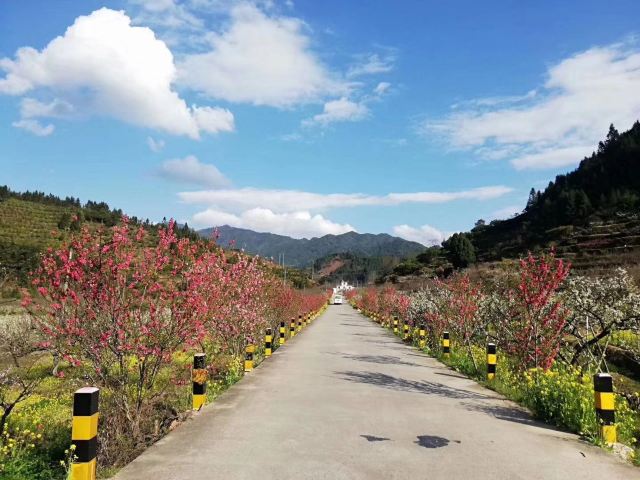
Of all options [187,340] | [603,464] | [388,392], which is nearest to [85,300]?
[187,340]

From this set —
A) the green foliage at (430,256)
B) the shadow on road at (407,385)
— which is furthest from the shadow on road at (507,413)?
the green foliage at (430,256)

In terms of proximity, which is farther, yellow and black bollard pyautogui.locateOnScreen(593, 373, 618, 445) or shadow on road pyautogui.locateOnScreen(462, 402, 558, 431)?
shadow on road pyautogui.locateOnScreen(462, 402, 558, 431)

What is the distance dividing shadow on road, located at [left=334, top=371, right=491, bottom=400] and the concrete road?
3 centimetres

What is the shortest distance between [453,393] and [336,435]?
150 inches

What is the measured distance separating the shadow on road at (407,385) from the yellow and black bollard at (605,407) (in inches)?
111

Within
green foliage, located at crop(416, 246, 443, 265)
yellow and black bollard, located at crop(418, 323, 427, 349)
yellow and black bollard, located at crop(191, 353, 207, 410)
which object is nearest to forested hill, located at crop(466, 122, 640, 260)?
green foliage, located at crop(416, 246, 443, 265)

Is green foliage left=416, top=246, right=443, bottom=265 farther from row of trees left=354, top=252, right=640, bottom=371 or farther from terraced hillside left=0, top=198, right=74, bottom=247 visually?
row of trees left=354, top=252, right=640, bottom=371

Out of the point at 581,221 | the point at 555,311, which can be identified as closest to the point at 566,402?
the point at 555,311

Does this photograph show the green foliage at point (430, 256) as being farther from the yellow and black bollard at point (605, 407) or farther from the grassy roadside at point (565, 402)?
the yellow and black bollard at point (605, 407)

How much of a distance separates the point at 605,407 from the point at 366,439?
2.92m

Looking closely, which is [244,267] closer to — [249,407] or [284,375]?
[284,375]

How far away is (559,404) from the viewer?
7027 millimetres

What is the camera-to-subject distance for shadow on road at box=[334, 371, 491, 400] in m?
9.02

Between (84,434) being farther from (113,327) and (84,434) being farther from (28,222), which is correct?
(28,222)
